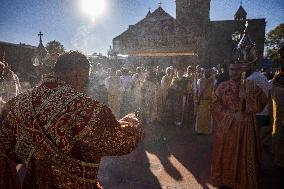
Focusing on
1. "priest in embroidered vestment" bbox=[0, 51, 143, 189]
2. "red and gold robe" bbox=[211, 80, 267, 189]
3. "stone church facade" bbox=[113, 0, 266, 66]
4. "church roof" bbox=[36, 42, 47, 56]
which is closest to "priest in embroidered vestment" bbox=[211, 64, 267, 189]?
"red and gold robe" bbox=[211, 80, 267, 189]

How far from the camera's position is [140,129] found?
212cm

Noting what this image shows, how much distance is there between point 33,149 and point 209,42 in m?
46.6

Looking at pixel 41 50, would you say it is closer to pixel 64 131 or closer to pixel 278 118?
pixel 278 118

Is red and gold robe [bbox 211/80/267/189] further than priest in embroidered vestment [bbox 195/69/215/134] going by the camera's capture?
No

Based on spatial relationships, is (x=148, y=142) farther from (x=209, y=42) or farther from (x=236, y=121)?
(x=209, y=42)

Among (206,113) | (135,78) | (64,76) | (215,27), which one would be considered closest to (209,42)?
(215,27)

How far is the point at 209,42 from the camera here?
46469 millimetres

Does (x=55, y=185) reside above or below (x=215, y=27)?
below

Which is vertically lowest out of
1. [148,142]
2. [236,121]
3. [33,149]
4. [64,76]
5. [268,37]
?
[148,142]

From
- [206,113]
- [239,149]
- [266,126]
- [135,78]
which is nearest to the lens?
[239,149]

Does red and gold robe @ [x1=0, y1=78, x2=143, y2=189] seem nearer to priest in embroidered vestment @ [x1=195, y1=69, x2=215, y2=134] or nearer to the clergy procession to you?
the clergy procession

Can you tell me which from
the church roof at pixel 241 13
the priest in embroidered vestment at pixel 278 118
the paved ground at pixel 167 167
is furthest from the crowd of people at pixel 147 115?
the church roof at pixel 241 13

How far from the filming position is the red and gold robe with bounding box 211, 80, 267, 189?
4.57 metres

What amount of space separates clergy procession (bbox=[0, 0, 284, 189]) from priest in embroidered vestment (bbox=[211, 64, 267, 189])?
15 mm
